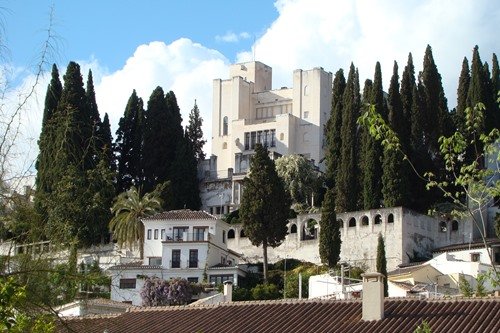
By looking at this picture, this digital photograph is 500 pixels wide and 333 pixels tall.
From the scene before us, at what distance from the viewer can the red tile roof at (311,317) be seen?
29.8m

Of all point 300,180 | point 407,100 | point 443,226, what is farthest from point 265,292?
point 407,100

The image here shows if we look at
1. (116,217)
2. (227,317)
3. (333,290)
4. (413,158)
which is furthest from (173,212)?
(227,317)

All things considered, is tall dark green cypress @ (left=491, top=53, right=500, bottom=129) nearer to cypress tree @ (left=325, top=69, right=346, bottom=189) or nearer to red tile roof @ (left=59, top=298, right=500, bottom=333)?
cypress tree @ (left=325, top=69, right=346, bottom=189)

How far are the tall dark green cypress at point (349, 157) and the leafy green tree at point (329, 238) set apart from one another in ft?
23.8

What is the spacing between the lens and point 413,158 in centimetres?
8638

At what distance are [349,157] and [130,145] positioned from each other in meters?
22.1

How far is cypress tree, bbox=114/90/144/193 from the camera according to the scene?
99.1m

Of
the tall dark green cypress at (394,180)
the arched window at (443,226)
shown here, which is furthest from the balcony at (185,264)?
the arched window at (443,226)

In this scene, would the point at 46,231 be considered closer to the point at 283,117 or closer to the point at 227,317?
the point at 227,317

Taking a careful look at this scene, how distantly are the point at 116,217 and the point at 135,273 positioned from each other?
7.93 m

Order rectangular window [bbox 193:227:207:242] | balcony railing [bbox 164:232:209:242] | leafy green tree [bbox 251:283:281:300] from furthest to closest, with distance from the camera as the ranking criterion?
rectangular window [bbox 193:227:207:242]
balcony railing [bbox 164:232:209:242]
leafy green tree [bbox 251:283:281:300]

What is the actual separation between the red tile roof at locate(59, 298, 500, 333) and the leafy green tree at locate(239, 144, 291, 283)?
42631 millimetres

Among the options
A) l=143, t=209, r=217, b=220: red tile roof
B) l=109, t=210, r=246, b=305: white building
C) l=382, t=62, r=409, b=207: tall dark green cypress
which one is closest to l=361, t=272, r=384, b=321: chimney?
l=109, t=210, r=246, b=305: white building

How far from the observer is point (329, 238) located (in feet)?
261
